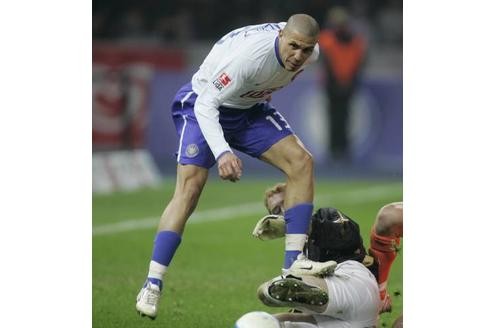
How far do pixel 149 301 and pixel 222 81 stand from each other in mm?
999

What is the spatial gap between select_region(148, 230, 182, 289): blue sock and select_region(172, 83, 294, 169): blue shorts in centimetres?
35

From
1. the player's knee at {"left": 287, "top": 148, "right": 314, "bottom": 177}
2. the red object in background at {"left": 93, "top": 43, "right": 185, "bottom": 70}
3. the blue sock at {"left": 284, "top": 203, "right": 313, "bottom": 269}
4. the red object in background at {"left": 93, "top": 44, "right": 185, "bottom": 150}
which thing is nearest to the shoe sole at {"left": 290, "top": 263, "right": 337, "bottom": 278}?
the blue sock at {"left": 284, "top": 203, "right": 313, "bottom": 269}

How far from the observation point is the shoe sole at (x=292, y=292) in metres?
4.18

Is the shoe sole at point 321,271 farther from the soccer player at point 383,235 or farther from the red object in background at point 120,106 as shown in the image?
the red object in background at point 120,106

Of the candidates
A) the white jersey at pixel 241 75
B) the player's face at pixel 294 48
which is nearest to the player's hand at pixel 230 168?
the white jersey at pixel 241 75

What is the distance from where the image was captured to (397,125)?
42.7 ft

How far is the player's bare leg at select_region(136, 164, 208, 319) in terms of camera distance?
15.9 feet

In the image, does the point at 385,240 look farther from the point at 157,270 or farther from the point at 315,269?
the point at 157,270

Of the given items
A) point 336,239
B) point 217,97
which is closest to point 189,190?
Answer: point 217,97

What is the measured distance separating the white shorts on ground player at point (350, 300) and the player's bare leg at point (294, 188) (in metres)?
0.35

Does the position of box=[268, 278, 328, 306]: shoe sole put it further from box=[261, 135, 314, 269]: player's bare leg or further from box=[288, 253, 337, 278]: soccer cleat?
box=[261, 135, 314, 269]: player's bare leg

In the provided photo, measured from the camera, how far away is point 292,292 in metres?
4.18
